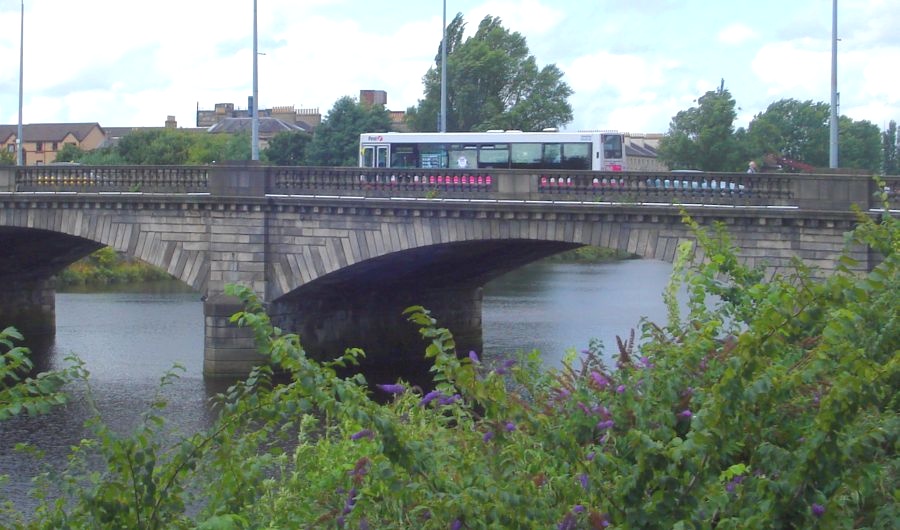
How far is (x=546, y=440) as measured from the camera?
312 inches

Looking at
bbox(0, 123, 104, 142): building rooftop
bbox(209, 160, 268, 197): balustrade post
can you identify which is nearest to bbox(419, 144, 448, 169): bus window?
bbox(209, 160, 268, 197): balustrade post

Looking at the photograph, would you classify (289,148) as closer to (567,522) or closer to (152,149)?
(152,149)

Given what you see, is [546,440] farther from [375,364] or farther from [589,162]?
[589,162]

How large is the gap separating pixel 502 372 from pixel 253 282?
23.9 meters

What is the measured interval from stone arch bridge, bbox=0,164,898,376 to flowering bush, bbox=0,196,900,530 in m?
16.8

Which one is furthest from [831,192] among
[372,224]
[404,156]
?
[404,156]

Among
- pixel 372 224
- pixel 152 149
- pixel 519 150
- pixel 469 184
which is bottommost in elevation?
pixel 372 224

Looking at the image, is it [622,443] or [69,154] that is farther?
[69,154]

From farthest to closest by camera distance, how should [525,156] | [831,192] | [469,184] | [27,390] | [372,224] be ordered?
[525,156], [372,224], [469,184], [831,192], [27,390]

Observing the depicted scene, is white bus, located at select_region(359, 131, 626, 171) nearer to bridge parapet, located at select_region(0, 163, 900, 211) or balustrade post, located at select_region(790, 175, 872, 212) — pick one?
bridge parapet, located at select_region(0, 163, 900, 211)

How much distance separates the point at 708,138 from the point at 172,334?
34.8 meters

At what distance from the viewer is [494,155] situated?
127 ft

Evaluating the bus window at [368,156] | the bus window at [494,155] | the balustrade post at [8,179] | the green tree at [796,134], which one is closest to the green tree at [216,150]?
the green tree at [796,134]

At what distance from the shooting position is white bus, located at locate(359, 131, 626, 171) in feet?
126
